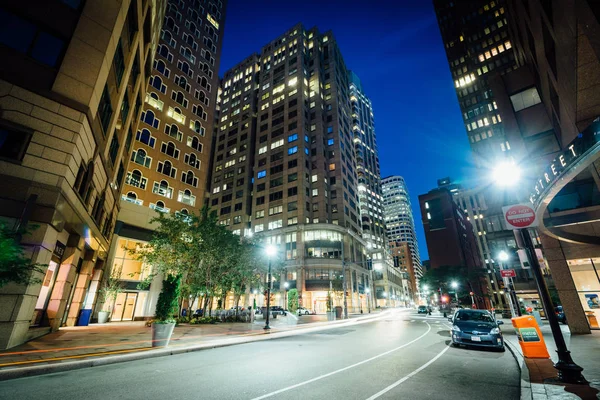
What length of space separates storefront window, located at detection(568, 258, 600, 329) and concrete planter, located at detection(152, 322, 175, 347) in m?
23.5

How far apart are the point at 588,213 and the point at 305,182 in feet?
174

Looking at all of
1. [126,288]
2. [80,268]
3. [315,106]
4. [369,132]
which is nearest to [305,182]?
[315,106]

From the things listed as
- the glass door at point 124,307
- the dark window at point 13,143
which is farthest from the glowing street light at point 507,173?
the glass door at point 124,307

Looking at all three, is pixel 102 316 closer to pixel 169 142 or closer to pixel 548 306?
pixel 169 142

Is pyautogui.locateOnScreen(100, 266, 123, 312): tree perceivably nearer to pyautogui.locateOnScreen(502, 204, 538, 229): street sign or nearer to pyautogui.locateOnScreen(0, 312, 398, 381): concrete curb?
pyautogui.locateOnScreen(0, 312, 398, 381): concrete curb

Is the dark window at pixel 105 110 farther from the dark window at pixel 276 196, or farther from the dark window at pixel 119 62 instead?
the dark window at pixel 276 196

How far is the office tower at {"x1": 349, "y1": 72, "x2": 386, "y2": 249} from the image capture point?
344 ft

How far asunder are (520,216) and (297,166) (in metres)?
61.0

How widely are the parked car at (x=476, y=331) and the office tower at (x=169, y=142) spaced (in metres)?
27.2

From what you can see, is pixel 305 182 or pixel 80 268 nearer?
pixel 80 268

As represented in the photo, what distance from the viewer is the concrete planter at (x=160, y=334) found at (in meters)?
11.2

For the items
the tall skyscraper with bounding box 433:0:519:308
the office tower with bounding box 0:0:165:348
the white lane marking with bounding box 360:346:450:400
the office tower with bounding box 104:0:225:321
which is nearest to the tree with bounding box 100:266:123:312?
the office tower with bounding box 104:0:225:321

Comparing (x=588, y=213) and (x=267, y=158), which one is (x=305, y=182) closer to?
(x=267, y=158)

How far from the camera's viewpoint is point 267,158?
74.9 metres
